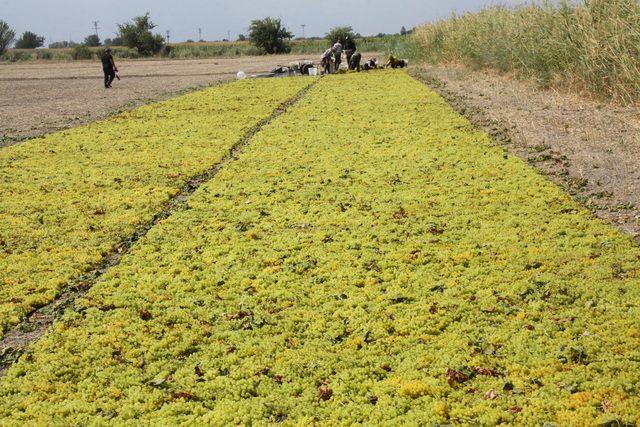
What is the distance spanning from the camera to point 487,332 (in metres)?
4.93

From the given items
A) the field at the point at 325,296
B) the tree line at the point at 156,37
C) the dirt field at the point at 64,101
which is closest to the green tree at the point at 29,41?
the tree line at the point at 156,37

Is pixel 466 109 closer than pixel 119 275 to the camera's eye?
No

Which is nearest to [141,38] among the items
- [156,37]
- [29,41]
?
[156,37]

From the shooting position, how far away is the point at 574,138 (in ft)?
39.4

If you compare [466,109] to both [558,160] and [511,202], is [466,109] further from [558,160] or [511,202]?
[511,202]

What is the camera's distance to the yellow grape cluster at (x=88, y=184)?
6.73m

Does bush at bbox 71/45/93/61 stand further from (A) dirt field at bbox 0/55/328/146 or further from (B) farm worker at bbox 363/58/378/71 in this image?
(B) farm worker at bbox 363/58/378/71

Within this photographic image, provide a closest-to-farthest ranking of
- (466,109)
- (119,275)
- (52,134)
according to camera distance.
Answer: (119,275), (52,134), (466,109)

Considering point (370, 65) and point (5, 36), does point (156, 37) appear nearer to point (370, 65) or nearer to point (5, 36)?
point (5, 36)

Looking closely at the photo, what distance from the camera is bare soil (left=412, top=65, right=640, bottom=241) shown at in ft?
27.6

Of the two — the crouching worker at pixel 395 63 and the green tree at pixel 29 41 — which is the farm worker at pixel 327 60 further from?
the green tree at pixel 29 41

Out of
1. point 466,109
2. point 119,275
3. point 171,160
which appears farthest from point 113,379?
point 466,109

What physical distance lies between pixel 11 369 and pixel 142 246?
275 centimetres

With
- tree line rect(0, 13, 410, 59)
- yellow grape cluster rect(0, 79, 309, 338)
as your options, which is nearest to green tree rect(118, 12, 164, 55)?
tree line rect(0, 13, 410, 59)
